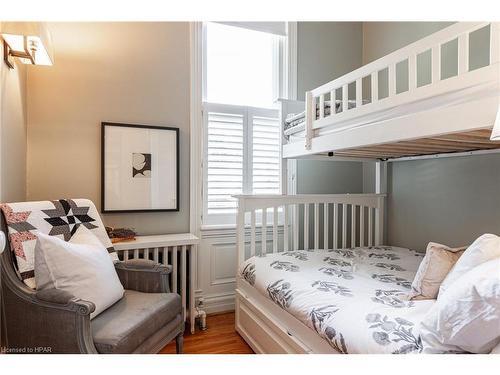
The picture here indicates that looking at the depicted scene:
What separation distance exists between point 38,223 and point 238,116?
68.9 inches

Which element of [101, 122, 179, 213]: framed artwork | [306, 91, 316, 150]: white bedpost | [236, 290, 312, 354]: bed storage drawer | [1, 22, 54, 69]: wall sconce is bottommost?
[236, 290, 312, 354]: bed storage drawer

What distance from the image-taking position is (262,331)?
1897 millimetres

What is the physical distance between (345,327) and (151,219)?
174 cm

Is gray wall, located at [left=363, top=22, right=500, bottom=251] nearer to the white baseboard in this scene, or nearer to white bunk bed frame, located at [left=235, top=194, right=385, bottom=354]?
white bunk bed frame, located at [left=235, top=194, right=385, bottom=354]

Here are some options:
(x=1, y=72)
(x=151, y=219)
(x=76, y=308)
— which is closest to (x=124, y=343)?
(x=76, y=308)

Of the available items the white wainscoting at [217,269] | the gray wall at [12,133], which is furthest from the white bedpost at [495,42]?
the gray wall at [12,133]

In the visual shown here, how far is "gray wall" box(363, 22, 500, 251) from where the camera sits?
221cm

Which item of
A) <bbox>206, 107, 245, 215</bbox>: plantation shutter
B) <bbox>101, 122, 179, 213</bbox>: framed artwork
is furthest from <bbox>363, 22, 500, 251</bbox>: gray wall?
<bbox>101, 122, 179, 213</bbox>: framed artwork

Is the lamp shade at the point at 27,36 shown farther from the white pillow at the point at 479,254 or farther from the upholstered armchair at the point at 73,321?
the white pillow at the point at 479,254

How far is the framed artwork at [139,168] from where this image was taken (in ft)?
7.58

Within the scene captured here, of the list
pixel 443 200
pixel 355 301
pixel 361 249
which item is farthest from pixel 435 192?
pixel 355 301

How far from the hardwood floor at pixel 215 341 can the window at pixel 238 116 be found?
2.78 feet

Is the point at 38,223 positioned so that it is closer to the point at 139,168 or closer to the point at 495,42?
the point at 139,168

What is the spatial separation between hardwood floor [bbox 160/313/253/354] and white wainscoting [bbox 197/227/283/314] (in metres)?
0.19
